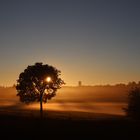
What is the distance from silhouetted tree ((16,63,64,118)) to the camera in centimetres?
8781

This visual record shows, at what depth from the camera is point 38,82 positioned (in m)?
87.5

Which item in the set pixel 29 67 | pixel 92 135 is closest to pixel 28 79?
pixel 29 67

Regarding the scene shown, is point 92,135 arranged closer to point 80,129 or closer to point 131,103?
point 80,129

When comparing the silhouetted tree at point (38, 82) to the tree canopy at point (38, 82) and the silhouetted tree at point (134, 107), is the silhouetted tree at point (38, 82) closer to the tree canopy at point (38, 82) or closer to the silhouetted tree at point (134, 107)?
the tree canopy at point (38, 82)

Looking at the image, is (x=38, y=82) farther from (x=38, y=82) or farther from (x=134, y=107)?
(x=134, y=107)

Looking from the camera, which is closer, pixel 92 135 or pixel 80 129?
pixel 92 135

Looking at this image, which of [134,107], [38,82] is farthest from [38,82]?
[134,107]

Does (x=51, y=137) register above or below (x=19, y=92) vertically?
below

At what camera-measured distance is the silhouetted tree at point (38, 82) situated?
288ft

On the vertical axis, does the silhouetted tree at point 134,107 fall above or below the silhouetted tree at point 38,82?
below

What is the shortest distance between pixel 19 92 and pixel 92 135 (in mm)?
45050

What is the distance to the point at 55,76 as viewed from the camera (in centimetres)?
9012

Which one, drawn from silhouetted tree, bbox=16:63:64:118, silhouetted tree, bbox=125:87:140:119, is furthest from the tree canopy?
silhouetted tree, bbox=125:87:140:119

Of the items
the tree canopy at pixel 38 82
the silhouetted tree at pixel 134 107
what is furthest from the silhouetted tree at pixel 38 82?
the silhouetted tree at pixel 134 107
